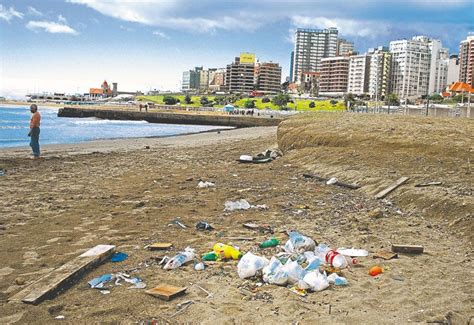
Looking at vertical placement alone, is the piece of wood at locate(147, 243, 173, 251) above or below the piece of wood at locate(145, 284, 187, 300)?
below

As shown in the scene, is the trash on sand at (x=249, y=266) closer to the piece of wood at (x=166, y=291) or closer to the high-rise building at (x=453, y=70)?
the piece of wood at (x=166, y=291)

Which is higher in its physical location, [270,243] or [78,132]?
[270,243]

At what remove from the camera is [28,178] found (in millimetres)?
10812

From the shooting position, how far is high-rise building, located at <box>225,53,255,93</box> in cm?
17000

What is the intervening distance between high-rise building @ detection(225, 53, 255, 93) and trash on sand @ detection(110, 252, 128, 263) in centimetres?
16692

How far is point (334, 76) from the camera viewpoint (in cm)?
15438

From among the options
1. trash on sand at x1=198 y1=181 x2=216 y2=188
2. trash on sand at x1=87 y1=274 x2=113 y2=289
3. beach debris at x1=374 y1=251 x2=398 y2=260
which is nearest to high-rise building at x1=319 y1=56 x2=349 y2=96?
trash on sand at x1=198 y1=181 x2=216 y2=188

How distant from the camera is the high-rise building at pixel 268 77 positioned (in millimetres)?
168750

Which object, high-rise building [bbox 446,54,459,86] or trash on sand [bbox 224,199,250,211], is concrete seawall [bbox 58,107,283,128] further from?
high-rise building [bbox 446,54,459,86]

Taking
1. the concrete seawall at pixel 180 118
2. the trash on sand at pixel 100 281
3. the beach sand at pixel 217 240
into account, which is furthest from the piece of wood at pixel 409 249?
the concrete seawall at pixel 180 118

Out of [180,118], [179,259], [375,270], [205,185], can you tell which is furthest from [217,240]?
[180,118]

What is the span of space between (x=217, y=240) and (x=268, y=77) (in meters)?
168

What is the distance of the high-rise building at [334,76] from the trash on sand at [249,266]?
490 ft

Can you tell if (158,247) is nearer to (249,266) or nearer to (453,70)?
(249,266)
